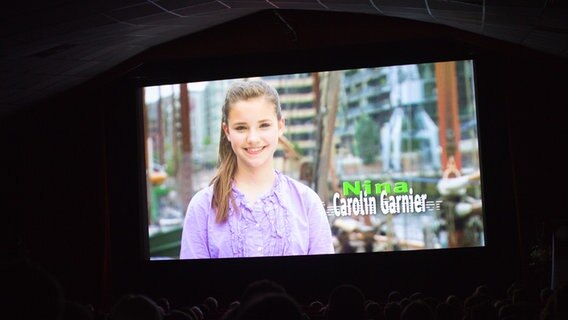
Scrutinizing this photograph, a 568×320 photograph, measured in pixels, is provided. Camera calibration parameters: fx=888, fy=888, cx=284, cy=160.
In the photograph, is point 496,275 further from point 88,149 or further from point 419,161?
point 88,149

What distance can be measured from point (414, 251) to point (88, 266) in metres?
4.42

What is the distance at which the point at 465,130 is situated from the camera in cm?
1138

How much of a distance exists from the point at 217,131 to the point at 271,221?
1.35 metres

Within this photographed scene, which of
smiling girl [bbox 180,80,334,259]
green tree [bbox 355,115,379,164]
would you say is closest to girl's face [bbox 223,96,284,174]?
smiling girl [bbox 180,80,334,259]

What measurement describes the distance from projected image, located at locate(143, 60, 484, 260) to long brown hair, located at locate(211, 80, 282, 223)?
0.20ft

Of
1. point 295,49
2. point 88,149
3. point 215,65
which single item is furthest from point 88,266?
point 295,49

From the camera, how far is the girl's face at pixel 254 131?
1108 cm

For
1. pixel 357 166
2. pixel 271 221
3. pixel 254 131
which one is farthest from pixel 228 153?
pixel 357 166

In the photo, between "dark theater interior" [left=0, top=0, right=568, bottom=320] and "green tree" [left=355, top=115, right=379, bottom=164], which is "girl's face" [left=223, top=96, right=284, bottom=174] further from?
"green tree" [left=355, top=115, right=379, bottom=164]

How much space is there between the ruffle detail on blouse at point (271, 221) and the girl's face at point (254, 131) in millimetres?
339

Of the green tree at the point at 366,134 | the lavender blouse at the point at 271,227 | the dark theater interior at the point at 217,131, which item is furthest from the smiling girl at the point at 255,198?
the green tree at the point at 366,134

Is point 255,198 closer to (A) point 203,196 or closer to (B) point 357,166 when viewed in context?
(A) point 203,196

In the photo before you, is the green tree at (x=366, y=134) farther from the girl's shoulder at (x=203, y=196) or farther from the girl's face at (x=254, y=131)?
the girl's shoulder at (x=203, y=196)

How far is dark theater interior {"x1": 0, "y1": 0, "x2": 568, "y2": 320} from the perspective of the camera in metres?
10.8
